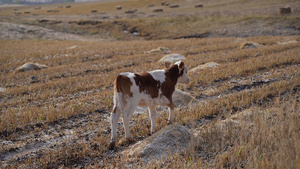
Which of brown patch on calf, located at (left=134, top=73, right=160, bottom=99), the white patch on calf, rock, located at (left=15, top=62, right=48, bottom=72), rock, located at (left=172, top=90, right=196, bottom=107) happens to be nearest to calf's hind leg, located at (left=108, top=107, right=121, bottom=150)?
brown patch on calf, located at (left=134, top=73, right=160, bottom=99)

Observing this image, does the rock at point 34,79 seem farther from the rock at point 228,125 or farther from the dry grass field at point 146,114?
the rock at point 228,125

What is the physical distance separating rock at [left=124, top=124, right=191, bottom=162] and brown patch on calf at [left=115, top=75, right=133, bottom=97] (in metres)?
1.19

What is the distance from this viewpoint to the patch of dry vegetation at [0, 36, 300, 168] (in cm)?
496

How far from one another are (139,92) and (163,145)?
4.46 ft

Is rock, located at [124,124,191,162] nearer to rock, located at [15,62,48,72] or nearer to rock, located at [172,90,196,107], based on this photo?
rock, located at [172,90,196,107]

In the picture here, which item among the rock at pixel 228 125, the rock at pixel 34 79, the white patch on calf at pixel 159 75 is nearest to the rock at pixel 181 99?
the white patch on calf at pixel 159 75

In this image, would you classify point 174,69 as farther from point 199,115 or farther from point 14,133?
point 14,133

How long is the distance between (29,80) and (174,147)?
10.2 meters

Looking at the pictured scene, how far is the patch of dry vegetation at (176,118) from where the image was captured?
496 cm

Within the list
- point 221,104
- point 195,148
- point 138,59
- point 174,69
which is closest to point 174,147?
point 195,148

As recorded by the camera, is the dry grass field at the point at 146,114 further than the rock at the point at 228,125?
No

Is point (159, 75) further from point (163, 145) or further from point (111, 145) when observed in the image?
point (111, 145)

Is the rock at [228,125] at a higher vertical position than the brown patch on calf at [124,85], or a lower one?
lower

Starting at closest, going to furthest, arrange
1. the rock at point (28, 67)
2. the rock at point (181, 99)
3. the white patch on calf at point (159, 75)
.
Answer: the white patch on calf at point (159, 75) < the rock at point (181, 99) < the rock at point (28, 67)
